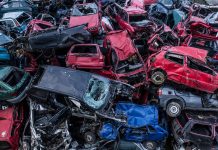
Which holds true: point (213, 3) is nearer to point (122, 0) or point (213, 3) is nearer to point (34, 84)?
point (122, 0)

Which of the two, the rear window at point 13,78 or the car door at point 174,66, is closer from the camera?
the rear window at point 13,78

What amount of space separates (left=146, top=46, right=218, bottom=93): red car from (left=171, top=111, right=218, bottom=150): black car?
1.62m

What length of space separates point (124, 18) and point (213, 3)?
1205 centimetres

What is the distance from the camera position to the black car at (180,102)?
11780 millimetres

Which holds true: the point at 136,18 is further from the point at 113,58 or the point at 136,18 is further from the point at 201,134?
the point at 201,134

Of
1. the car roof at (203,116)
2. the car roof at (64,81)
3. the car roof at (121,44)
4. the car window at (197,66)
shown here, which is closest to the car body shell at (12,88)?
the car roof at (64,81)

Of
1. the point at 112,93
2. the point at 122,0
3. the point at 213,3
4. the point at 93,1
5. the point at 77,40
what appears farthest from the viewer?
the point at 213,3

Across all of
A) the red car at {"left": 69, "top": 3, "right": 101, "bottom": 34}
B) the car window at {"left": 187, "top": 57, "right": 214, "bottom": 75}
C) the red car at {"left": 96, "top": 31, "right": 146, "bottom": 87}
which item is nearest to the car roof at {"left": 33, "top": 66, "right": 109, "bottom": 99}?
the red car at {"left": 96, "top": 31, "right": 146, "bottom": 87}

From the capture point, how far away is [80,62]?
42.0 feet

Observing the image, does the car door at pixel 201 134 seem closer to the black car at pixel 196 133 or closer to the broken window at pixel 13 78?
the black car at pixel 196 133

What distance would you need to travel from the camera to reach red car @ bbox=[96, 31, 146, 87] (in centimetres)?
1288

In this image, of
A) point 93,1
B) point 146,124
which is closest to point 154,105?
point 146,124

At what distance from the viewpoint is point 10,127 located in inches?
422

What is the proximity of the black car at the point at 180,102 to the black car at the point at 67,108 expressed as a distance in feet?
7.48
